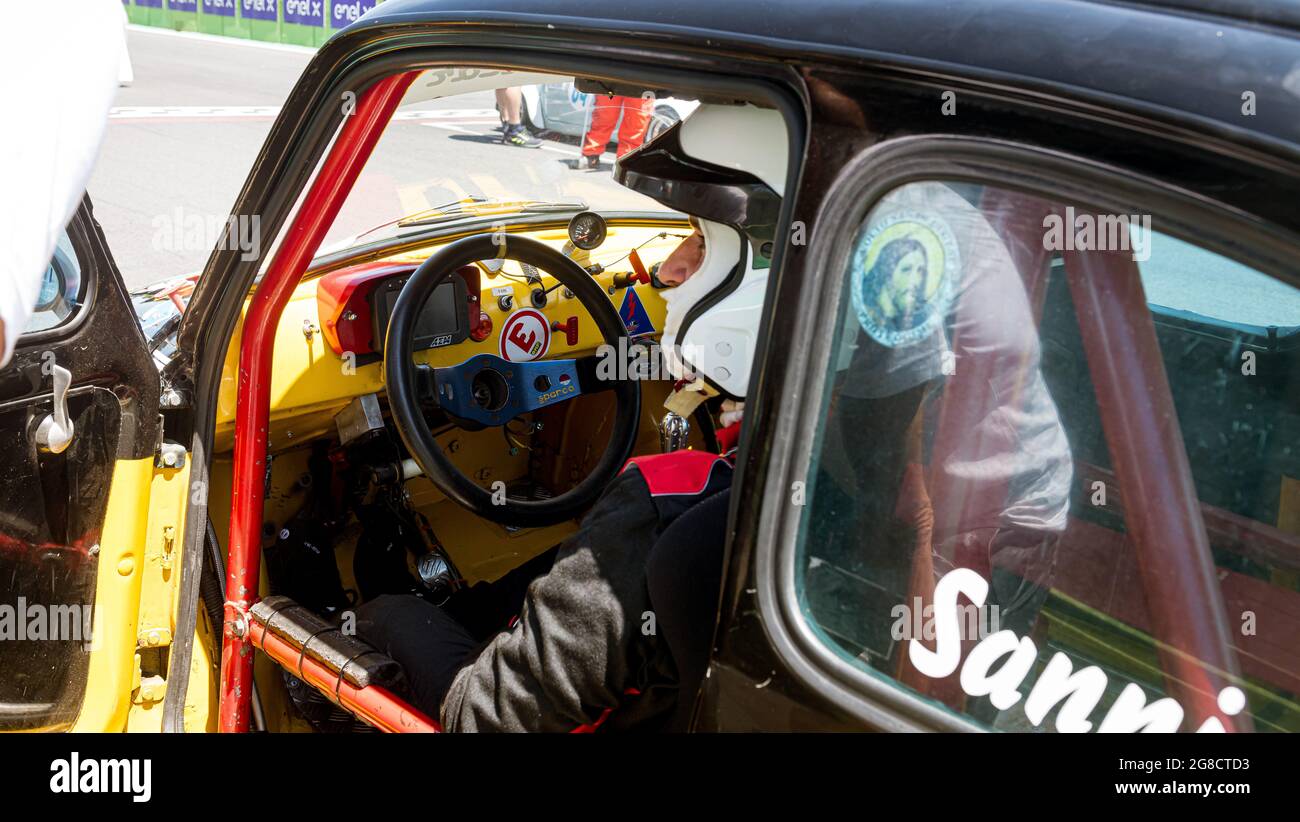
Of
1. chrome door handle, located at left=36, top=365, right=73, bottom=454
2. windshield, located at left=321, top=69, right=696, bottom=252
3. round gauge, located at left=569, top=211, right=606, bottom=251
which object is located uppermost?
windshield, located at left=321, top=69, right=696, bottom=252

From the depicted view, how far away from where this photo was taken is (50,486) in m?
1.83

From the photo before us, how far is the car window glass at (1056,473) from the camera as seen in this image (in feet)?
3.43

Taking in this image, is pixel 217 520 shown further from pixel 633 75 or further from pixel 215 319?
pixel 633 75

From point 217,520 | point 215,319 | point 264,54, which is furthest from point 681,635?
point 264,54

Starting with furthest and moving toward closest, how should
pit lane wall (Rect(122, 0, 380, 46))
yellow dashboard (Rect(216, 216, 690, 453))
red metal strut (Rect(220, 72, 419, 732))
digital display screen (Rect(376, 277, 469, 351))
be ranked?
pit lane wall (Rect(122, 0, 380, 46)) < digital display screen (Rect(376, 277, 469, 351)) < yellow dashboard (Rect(216, 216, 690, 453)) < red metal strut (Rect(220, 72, 419, 732))

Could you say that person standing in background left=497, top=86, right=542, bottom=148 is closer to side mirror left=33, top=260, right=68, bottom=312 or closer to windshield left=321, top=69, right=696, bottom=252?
windshield left=321, top=69, right=696, bottom=252

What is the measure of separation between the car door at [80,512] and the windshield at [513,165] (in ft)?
2.48

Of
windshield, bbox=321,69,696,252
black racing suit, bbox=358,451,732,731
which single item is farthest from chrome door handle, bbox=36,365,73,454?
windshield, bbox=321,69,696,252

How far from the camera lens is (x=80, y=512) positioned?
1.86 meters

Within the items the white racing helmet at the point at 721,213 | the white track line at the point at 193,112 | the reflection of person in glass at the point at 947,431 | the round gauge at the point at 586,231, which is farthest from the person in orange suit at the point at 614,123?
the white track line at the point at 193,112

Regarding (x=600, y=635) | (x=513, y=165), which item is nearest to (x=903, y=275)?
(x=600, y=635)

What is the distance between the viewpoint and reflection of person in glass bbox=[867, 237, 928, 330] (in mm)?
1124

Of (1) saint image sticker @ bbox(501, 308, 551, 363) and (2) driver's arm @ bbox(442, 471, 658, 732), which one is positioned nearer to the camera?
(2) driver's arm @ bbox(442, 471, 658, 732)
